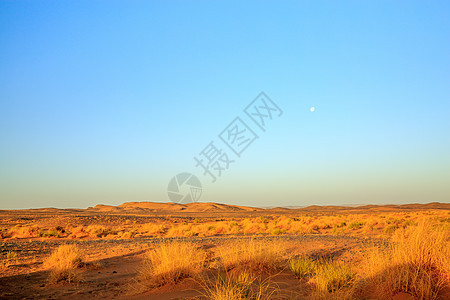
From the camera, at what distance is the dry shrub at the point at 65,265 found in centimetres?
985

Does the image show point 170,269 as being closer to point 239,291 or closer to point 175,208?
point 239,291

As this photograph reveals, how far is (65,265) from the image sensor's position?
416 inches

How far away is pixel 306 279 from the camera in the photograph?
8.57m

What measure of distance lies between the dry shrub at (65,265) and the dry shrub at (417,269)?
27.1 ft

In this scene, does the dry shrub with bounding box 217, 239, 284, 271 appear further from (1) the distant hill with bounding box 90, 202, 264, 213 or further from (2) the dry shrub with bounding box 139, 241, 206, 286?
(1) the distant hill with bounding box 90, 202, 264, 213

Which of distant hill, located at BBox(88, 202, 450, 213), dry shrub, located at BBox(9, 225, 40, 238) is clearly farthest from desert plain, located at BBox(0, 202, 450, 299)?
distant hill, located at BBox(88, 202, 450, 213)

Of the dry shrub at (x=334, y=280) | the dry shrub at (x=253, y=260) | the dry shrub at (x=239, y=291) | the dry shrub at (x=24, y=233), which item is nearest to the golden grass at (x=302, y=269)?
the dry shrub at (x=253, y=260)

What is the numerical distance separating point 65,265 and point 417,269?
32.0ft

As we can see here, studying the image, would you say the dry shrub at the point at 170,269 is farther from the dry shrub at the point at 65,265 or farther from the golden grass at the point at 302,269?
the dry shrub at the point at 65,265

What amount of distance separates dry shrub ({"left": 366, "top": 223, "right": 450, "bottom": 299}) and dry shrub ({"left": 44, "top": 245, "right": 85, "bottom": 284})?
27.1 feet

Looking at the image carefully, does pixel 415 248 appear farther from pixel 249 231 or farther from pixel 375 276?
pixel 249 231

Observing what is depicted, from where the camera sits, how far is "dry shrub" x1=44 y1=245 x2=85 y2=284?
32.3 feet

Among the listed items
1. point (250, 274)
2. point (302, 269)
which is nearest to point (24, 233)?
point (250, 274)

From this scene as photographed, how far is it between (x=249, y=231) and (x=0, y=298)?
2287 centimetres
